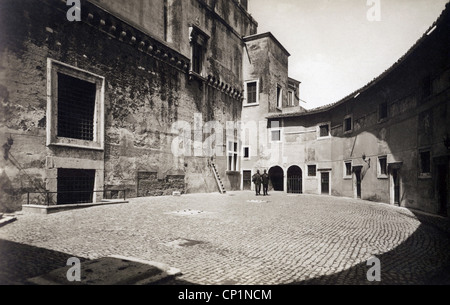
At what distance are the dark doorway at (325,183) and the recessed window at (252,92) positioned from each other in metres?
9.19

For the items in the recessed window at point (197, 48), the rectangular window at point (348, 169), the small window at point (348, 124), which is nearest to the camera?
the recessed window at point (197, 48)

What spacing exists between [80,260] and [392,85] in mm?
16040

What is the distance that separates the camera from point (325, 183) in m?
22.4

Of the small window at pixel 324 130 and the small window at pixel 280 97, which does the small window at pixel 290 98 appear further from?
the small window at pixel 324 130

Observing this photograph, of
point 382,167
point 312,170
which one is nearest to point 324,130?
point 312,170

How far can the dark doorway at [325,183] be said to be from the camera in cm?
2225

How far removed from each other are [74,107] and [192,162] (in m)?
8.59

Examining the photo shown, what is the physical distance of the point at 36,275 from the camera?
12.8 feet

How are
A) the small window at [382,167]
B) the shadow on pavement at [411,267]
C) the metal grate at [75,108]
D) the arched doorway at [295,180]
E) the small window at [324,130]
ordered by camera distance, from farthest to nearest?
the arched doorway at [295,180] → the small window at [324,130] → the small window at [382,167] → the metal grate at [75,108] → the shadow on pavement at [411,267]

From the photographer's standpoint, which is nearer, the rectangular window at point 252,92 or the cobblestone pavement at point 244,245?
the cobblestone pavement at point 244,245

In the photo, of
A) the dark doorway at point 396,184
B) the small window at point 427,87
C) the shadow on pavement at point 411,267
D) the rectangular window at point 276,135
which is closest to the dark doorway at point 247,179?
the rectangular window at point 276,135

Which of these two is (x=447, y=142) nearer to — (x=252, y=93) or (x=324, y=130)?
(x=324, y=130)
